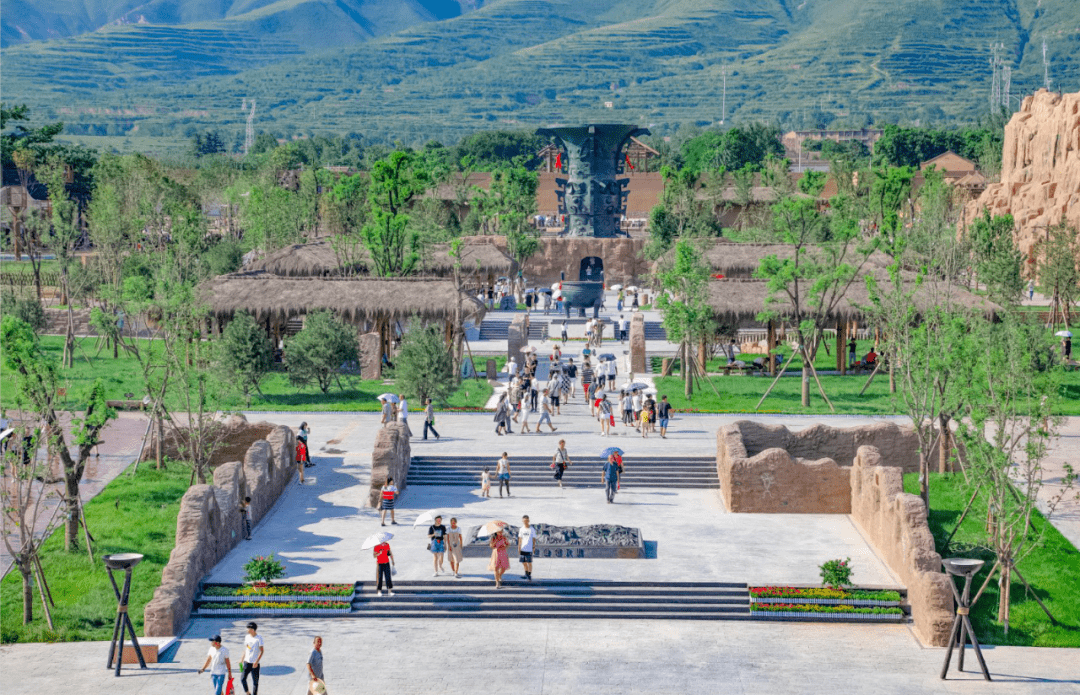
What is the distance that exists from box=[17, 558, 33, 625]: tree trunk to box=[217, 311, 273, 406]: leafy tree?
1880cm

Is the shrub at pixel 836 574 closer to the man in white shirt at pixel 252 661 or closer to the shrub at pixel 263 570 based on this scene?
the shrub at pixel 263 570

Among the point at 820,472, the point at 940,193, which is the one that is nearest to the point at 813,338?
the point at 820,472

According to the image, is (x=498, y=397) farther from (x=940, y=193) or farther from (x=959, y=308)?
(x=940, y=193)

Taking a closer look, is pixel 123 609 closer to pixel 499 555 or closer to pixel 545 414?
pixel 499 555

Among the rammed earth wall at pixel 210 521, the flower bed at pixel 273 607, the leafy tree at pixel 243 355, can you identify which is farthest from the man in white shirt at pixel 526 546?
the leafy tree at pixel 243 355

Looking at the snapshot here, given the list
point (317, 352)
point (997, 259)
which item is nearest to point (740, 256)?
point (997, 259)

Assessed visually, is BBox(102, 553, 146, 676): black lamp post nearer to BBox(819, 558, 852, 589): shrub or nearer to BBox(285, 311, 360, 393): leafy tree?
BBox(819, 558, 852, 589): shrub

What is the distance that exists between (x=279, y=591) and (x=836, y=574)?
35.2 ft

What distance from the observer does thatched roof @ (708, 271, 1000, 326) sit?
4888 centimetres

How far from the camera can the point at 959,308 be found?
4081 cm

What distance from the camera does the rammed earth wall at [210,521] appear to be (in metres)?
24.7

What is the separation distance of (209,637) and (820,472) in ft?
47.9

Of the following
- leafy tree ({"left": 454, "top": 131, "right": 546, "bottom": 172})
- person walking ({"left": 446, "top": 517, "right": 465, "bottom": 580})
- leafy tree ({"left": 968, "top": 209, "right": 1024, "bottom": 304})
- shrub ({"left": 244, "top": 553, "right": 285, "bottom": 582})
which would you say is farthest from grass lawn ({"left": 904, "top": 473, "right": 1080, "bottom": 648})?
leafy tree ({"left": 454, "top": 131, "right": 546, "bottom": 172})

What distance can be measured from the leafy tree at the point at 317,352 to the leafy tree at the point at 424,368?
3.57m
